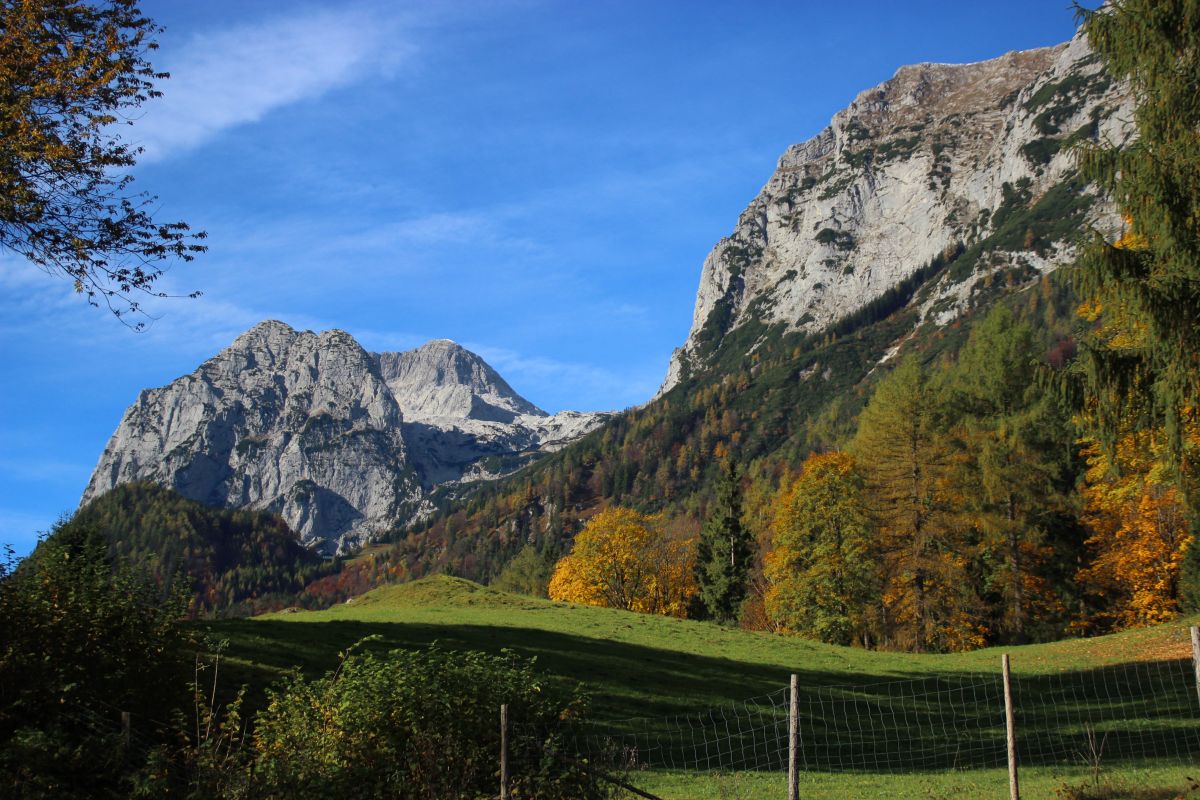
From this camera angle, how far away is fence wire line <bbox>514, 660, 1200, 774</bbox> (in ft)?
60.2

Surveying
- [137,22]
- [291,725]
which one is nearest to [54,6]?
[137,22]

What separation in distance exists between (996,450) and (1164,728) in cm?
2420

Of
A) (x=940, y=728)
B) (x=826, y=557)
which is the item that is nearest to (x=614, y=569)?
(x=826, y=557)

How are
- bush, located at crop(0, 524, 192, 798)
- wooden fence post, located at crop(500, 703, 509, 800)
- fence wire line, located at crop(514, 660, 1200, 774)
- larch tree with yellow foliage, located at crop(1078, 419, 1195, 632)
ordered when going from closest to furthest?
bush, located at crop(0, 524, 192, 798)
wooden fence post, located at crop(500, 703, 509, 800)
fence wire line, located at crop(514, 660, 1200, 774)
larch tree with yellow foliage, located at crop(1078, 419, 1195, 632)

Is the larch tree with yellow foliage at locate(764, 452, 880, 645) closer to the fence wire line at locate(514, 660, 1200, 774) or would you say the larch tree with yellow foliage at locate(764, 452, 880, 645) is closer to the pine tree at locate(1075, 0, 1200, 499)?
the fence wire line at locate(514, 660, 1200, 774)

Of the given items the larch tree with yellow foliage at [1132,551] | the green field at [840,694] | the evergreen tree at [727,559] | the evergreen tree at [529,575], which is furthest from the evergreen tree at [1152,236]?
the evergreen tree at [529,575]

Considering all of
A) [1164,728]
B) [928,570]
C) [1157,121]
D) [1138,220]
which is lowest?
[1164,728]

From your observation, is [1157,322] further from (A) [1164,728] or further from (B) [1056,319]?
(B) [1056,319]

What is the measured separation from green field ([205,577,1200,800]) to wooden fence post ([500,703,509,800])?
5.28 metres

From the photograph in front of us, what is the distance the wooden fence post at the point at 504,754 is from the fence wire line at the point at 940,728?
12.1 ft

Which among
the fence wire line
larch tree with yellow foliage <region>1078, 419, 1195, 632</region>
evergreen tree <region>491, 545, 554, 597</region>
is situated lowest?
the fence wire line

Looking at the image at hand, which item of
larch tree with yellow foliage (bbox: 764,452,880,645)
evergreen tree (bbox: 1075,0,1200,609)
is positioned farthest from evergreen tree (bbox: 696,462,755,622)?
evergreen tree (bbox: 1075,0,1200,609)

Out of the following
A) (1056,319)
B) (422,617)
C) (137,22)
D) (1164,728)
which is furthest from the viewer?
(1056,319)

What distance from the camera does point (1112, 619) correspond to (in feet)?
142
